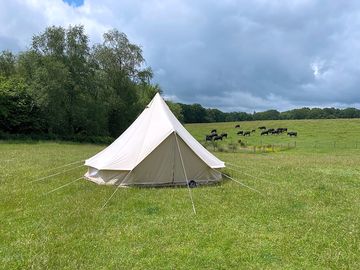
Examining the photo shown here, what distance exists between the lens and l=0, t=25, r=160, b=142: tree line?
127 ft

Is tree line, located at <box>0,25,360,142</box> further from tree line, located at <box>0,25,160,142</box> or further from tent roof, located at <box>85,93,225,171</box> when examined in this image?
tent roof, located at <box>85,93,225,171</box>

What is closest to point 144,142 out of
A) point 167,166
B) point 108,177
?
point 167,166

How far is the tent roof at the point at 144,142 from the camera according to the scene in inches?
503

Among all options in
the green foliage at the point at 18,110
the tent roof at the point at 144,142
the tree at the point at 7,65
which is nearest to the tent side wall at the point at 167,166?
the tent roof at the point at 144,142

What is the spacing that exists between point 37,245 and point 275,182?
1001 centimetres

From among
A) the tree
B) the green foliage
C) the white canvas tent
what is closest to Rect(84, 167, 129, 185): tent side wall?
the white canvas tent

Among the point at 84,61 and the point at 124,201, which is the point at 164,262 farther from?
the point at 84,61

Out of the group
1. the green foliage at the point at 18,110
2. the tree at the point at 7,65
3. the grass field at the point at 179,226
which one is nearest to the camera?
the grass field at the point at 179,226

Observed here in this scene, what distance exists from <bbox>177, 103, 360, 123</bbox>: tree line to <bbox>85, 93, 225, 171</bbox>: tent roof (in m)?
94.0

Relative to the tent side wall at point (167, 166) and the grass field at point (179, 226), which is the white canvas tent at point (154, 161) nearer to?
the tent side wall at point (167, 166)

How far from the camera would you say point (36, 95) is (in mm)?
38875

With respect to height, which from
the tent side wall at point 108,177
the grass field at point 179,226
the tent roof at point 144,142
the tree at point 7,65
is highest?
the tree at point 7,65

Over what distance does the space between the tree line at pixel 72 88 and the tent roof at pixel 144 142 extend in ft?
87.6

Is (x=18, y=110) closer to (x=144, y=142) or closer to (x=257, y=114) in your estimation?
(x=144, y=142)
